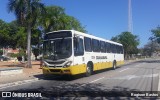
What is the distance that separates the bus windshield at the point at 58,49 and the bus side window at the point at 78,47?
51 cm

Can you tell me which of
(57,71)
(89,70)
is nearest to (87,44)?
(89,70)

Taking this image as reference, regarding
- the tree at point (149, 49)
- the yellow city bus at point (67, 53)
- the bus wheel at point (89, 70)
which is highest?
the tree at point (149, 49)

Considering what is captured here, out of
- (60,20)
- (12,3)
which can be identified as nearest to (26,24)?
(12,3)

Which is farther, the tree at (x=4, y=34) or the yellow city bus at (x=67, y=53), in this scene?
the tree at (x=4, y=34)

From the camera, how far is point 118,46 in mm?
34344

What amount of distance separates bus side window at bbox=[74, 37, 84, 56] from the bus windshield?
0.51 metres

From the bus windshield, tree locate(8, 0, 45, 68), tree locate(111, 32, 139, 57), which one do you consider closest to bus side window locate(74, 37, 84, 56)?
the bus windshield

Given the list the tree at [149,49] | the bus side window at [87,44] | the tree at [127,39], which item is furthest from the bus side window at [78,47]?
the tree at [149,49]

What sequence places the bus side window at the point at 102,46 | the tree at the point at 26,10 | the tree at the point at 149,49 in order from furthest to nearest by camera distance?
the tree at the point at 149,49, the tree at the point at 26,10, the bus side window at the point at 102,46

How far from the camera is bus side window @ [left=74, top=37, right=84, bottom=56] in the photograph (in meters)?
18.8

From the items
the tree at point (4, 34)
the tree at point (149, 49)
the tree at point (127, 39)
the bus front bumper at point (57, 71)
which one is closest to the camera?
the bus front bumper at point (57, 71)

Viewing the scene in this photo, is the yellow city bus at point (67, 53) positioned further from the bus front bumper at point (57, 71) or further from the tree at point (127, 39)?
the tree at point (127, 39)

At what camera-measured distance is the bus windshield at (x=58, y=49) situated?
60.2 ft

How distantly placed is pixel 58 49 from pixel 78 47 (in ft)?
4.94
